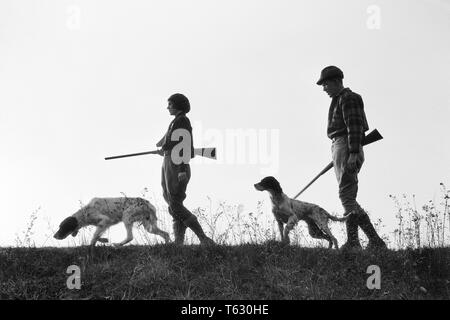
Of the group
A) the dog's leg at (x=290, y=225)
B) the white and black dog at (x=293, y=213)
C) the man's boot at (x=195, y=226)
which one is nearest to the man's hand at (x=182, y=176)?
the man's boot at (x=195, y=226)

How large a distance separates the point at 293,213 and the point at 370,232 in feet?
4.94

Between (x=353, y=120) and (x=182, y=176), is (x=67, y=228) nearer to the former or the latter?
(x=182, y=176)

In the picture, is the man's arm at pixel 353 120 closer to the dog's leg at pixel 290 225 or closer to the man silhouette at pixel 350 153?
the man silhouette at pixel 350 153

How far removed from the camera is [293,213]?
28.2ft

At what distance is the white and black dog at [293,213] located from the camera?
28.0ft

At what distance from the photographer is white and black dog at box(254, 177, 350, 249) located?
854 centimetres

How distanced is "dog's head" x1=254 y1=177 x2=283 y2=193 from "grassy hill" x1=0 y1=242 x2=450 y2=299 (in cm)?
144

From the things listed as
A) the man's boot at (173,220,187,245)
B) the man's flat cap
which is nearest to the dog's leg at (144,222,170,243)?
the man's boot at (173,220,187,245)

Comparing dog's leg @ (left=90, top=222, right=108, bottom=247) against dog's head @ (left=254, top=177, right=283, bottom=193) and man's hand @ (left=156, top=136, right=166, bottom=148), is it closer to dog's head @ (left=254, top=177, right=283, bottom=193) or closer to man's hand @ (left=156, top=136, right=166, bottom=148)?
man's hand @ (left=156, top=136, right=166, bottom=148)

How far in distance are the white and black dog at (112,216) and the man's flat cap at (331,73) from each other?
3469 mm

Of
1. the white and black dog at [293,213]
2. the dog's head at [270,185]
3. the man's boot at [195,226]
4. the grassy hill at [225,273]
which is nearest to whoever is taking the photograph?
the grassy hill at [225,273]

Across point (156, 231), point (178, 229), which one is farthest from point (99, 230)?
point (178, 229)
